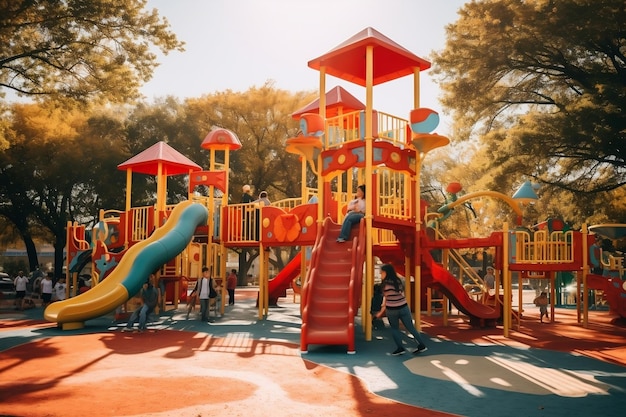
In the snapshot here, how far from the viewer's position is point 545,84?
23.4 m

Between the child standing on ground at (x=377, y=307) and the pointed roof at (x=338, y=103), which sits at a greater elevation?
the pointed roof at (x=338, y=103)

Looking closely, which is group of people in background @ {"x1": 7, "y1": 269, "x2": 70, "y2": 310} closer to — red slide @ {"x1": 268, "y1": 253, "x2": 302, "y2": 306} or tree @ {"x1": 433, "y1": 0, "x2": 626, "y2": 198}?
red slide @ {"x1": 268, "y1": 253, "x2": 302, "y2": 306}

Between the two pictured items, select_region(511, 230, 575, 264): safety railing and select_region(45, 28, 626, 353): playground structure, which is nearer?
select_region(45, 28, 626, 353): playground structure

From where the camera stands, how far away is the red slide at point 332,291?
11328 millimetres

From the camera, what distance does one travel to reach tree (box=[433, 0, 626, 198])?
18.9 meters

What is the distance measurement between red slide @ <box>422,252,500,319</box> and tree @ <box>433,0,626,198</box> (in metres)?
7.63

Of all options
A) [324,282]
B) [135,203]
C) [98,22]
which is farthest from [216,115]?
Result: [324,282]

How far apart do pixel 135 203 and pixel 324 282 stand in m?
26.9

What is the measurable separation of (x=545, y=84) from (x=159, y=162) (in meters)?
16.4

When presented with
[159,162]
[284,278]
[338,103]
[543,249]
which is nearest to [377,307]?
[543,249]

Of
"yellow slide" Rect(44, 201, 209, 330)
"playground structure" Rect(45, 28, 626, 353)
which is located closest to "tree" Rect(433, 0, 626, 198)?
"playground structure" Rect(45, 28, 626, 353)

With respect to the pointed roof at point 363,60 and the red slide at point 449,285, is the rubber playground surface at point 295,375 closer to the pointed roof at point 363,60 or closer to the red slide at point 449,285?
the red slide at point 449,285

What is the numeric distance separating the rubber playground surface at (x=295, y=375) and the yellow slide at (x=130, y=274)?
523mm

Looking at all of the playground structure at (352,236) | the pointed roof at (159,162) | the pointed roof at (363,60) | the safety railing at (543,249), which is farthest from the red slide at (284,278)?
the safety railing at (543,249)
